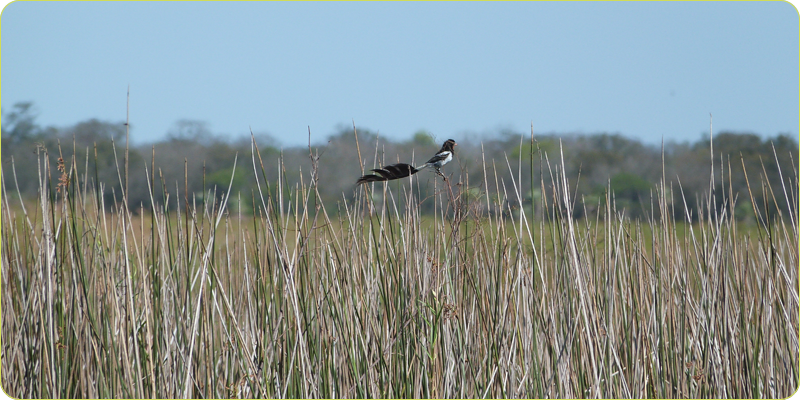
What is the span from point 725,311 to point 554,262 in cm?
52

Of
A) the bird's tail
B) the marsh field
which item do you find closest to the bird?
the bird's tail

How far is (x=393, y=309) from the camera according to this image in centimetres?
139

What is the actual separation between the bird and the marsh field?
104 mm

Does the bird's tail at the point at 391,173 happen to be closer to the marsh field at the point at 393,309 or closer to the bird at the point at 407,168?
the bird at the point at 407,168

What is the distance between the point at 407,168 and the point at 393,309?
45cm

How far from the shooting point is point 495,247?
1417 millimetres

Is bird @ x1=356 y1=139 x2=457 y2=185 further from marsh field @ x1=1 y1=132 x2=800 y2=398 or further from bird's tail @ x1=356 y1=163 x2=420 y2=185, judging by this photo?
marsh field @ x1=1 y1=132 x2=800 y2=398

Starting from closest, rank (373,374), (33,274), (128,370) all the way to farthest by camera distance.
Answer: (128,370) → (373,374) → (33,274)

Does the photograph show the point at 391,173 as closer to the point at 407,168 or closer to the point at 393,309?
the point at 407,168

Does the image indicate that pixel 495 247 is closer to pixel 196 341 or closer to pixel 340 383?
pixel 340 383

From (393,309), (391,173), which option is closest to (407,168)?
(391,173)

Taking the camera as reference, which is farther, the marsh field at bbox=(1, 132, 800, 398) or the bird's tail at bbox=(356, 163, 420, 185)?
the marsh field at bbox=(1, 132, 800, 398)

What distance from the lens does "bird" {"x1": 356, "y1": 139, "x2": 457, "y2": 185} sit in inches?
42.8

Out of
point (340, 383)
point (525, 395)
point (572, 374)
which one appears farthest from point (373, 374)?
point (572, 374)
